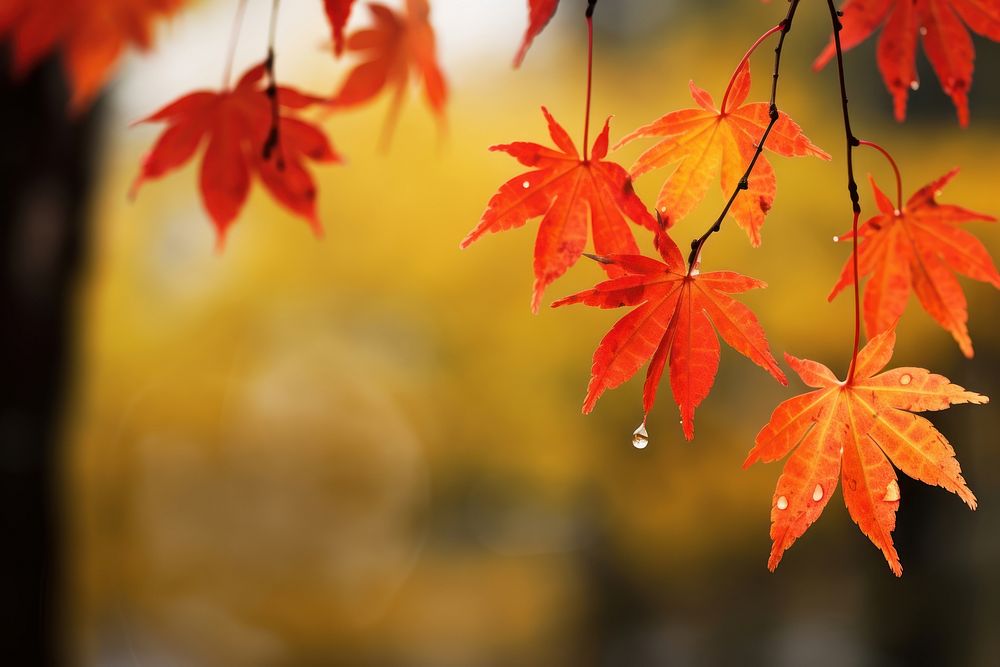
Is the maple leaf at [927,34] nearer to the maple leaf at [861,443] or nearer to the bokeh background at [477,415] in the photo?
the maple leaf at [861,443]

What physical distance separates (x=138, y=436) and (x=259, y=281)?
87.4 inches

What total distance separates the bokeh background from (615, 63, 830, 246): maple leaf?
406 centimetres

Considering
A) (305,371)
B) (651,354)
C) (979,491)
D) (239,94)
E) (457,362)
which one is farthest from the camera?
(305,371)

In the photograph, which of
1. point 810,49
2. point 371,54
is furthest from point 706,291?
point 810,49

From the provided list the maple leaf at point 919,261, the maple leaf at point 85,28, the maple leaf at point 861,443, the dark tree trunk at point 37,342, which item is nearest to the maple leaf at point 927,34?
the maple leaf at point 919,261

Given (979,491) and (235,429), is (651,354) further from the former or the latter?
(235,429)

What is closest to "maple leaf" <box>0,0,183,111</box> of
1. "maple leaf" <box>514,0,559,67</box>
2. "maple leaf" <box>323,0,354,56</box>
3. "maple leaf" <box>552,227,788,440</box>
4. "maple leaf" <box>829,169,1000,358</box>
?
"maple leaf" <box>323,0,354,56</box>

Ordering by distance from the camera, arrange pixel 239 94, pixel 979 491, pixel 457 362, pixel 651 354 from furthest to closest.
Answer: pixel 457 362 → pixel 979 491 → pixel 239 94 → pixel 651 354

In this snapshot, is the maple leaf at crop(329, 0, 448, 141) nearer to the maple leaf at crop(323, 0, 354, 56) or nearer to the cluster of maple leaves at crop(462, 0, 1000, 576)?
the maple leaf at crop(323, 0, 354, 56)

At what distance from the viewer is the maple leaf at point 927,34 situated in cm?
95

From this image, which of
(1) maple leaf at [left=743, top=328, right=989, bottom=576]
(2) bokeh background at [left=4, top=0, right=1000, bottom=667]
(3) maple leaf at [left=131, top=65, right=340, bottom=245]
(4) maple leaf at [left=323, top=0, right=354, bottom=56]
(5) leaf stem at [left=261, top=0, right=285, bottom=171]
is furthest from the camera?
(2) bokeh background at [left=4, top=0, right=1000, bottom=667]

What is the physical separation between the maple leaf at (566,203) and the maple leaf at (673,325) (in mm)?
52

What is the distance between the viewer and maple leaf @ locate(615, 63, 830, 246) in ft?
2.77

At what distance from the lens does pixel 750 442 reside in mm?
5426
